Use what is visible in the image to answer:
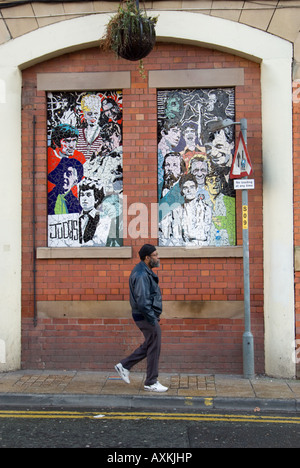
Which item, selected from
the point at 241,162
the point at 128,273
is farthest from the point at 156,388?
the point at 241,162

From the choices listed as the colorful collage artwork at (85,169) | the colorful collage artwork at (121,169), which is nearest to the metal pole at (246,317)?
the colorful collage artwork at (121,169)

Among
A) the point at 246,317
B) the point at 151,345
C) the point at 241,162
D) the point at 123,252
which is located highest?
the point at 241,162

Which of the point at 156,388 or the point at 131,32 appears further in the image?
the point at 131,32

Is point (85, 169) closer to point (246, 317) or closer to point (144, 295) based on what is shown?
point (144, 295)

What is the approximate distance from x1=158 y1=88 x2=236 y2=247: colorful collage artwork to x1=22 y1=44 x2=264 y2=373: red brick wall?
0.22m

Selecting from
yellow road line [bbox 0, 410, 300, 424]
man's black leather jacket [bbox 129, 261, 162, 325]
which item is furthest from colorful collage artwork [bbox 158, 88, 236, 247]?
yellow road line [bbox 0, 410, 300, 424]

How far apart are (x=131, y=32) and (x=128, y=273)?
3581 mm

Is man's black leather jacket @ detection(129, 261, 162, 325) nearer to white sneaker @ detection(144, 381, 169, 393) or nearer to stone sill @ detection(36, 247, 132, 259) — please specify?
white sneaker @ detection(144, 381, 169, 393)

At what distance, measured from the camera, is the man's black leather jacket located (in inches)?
277

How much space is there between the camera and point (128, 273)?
861 cm

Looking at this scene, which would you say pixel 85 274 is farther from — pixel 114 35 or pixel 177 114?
pixel 114 35

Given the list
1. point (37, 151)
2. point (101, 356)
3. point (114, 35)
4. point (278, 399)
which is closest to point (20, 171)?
point (37, 151)

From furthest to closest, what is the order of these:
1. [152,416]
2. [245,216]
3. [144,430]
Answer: [245,216] → [152,416] → [144,430]

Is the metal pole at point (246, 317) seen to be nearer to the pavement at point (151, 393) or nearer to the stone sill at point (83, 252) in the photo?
the pavement at point (151, 393)
